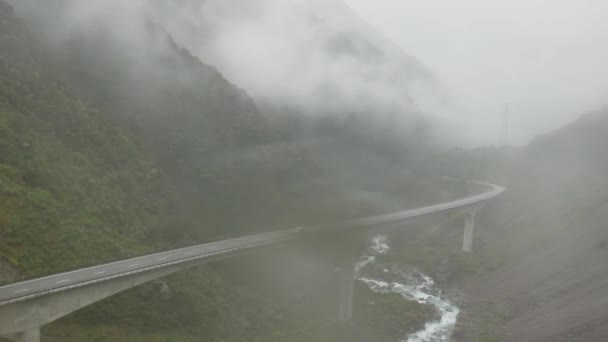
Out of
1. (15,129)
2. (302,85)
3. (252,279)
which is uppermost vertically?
(302,85)

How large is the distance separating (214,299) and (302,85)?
64.9 m

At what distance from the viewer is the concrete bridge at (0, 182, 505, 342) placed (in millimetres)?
16844

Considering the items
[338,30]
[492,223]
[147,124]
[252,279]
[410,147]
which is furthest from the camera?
[338,30]

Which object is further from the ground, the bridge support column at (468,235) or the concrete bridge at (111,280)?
the concrete bridge at (111,280)

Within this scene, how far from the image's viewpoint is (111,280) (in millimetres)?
20781

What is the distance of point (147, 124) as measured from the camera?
43.1m

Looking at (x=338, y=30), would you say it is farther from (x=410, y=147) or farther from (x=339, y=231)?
(x=339, y=231)

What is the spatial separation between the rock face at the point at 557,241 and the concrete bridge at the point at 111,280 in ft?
42.0

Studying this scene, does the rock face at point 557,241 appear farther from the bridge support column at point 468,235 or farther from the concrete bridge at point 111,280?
the concrete bridge at point 111,280

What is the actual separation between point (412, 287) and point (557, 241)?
17534 millimetres

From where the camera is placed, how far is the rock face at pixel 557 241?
97.1 ft

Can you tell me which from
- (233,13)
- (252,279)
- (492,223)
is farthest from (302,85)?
(252,279)

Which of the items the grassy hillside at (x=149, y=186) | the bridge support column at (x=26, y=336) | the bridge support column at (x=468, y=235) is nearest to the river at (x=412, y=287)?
the grassy hillside at (x=149, y=186)

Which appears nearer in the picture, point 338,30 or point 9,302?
point 9,302
